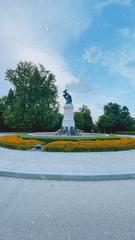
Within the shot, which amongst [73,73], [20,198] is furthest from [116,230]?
[73,73]

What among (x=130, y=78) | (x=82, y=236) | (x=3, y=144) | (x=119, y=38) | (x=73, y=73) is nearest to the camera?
(x=82, y=236)

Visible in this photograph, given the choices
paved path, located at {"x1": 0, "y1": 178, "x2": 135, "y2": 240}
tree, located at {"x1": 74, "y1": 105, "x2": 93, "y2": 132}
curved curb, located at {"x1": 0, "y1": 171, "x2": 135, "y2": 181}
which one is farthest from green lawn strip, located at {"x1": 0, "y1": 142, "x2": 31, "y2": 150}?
tree, located at {"x1": 74, "y1": 105, "x2": 93, "y2": 132}

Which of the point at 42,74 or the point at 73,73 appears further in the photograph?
the point at 42,74

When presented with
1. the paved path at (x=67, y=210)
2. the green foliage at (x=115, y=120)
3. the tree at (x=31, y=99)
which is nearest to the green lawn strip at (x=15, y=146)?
the paved path at (x=67, y=210)

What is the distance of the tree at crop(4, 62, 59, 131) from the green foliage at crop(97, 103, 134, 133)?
9244mm

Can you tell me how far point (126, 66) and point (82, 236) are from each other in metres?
13.6

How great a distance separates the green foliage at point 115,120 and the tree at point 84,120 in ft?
6.03

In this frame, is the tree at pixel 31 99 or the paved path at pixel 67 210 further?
the tree at pixel 31 99

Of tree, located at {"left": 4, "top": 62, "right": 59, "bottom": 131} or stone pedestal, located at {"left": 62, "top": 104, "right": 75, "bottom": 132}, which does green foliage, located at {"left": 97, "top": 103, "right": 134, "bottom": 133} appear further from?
stone pedestal, located at {"left": 62, "top": 104, "right": 75, "bottom": 132}

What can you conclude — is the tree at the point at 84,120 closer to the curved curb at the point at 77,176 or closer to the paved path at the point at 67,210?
the curved curb at the point at 77,176

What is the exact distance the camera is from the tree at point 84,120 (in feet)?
102

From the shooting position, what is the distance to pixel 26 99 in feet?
82.0

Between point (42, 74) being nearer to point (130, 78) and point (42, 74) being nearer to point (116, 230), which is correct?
point (130, 78)

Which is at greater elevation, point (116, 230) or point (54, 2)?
point (54, 2)
